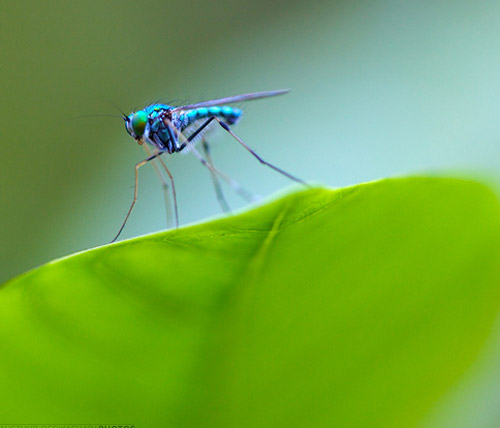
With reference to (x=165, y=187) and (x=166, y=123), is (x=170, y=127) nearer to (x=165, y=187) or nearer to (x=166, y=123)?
(x=166, y=123)

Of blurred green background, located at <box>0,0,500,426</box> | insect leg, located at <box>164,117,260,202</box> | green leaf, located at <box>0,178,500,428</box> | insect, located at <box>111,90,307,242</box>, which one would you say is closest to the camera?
green leaf, located at <box>0,178,500,428</box>

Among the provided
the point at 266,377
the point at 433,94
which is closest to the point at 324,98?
the point at 433,94

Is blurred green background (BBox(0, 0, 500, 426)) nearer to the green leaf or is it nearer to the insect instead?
the insect

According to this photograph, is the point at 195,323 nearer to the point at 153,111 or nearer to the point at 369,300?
the point at 369,300

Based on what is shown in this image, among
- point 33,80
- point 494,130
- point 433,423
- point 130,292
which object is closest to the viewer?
point 130,292

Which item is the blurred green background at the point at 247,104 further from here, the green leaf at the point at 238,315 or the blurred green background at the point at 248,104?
the green leaf at the point at 238,315

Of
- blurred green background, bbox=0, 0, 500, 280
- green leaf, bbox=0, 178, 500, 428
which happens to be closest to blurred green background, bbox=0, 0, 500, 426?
blurred green background, bbox=0, 0, 500, 280

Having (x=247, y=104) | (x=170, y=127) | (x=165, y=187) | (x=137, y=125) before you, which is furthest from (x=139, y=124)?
(x=247, y=104)
